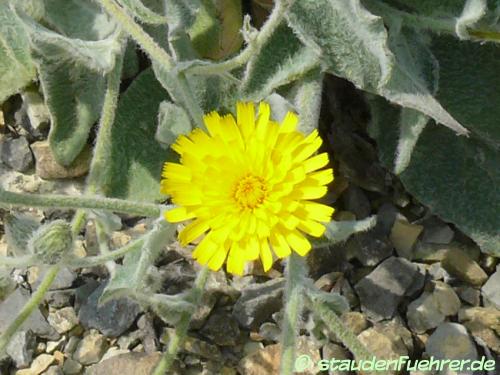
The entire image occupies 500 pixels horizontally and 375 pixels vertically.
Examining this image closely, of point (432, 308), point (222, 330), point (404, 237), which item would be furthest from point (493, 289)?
point (222, 330)

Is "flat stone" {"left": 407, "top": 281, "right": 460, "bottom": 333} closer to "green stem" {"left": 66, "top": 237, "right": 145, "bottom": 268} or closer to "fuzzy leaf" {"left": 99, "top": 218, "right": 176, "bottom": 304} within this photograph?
"fuzzy leaf" {"left": 99, "top": 218, "right": 176, "bottom": 304}

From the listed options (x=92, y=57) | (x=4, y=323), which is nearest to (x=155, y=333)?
(x=4, y=323)

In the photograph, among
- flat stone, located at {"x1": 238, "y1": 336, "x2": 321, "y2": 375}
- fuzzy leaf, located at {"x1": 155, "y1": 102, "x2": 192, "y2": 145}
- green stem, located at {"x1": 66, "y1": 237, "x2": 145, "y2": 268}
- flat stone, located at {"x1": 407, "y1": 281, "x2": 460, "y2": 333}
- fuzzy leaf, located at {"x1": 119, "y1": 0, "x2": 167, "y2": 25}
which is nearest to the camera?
green stem, located at {"x1": 66, "y1": 237, "x2": 145, "y2": 268}

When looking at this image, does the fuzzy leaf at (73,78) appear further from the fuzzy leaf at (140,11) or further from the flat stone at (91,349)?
the flat stone at (91,349)

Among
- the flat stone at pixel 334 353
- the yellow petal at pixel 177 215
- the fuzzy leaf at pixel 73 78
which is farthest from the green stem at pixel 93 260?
the flat stone at pixel 334 353

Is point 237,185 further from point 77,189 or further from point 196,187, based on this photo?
point 77,189

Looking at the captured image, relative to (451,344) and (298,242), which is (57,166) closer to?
(298,242)

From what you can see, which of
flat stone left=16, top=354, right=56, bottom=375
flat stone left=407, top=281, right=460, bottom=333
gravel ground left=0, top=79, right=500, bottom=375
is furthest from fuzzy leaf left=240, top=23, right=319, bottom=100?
flat stone left=16, top=354, right=56, bottom=375
